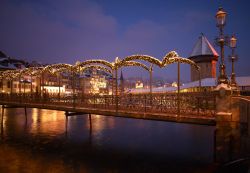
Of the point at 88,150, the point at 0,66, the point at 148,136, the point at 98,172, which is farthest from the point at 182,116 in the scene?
the point at 0,66

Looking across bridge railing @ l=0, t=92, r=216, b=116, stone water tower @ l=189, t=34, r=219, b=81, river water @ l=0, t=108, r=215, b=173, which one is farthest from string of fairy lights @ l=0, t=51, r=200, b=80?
stone water tower @ l=189, t=34, r=219, b=81

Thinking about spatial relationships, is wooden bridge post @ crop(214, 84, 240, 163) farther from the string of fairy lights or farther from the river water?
the string of fairy lights

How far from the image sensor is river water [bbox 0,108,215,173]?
54.0 feet

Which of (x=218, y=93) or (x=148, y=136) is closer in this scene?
(x=218, y=93)

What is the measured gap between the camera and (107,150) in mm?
21031

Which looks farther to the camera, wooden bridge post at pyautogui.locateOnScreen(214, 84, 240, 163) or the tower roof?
the tower roof

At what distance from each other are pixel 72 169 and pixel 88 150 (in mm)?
5172

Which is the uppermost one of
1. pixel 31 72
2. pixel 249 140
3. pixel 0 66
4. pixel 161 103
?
pixel 0 66

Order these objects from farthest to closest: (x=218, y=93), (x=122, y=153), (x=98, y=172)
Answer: (x=122, y=153)
(x=98, y=172)
(x=218, y=93)

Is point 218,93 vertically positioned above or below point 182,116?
above

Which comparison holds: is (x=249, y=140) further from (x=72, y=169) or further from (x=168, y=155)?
(x=72, y=169)

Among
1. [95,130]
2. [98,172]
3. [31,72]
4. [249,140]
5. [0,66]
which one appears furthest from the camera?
[0,66]

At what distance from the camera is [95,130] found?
101ft

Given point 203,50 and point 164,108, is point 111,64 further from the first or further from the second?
point 203,50
